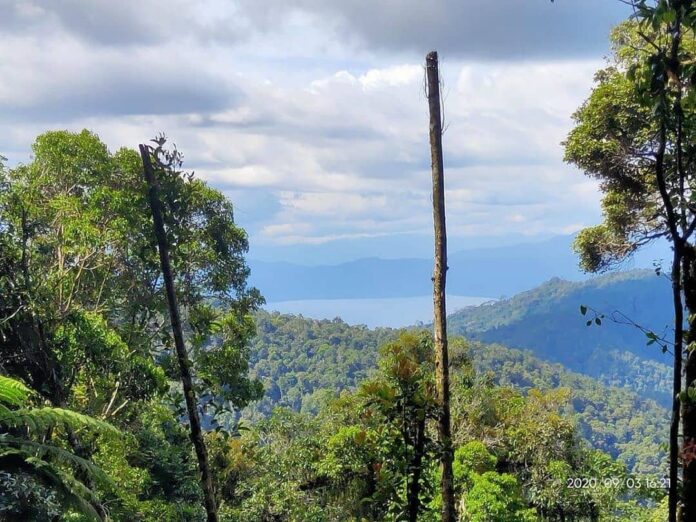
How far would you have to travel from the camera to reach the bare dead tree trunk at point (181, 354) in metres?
6.16

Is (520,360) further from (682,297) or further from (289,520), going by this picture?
(682,297)

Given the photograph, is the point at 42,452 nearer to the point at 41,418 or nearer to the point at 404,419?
the point at 41,418

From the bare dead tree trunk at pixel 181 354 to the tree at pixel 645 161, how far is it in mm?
4262

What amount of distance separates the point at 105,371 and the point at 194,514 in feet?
21.1

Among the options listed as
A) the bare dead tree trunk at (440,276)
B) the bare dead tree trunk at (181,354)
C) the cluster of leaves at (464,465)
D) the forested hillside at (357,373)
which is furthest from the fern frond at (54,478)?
the forested hillside at (357,373)

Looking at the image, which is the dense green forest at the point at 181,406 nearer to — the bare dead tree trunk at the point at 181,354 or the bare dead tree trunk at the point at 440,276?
the bare dead tree trunk at the point at 181,354

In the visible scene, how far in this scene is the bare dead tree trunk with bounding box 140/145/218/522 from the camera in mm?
6160

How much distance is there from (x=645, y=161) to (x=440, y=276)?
558 centimetres

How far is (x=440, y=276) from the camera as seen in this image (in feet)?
19.2

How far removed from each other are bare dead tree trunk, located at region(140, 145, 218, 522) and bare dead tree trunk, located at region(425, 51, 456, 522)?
2325 millimetres

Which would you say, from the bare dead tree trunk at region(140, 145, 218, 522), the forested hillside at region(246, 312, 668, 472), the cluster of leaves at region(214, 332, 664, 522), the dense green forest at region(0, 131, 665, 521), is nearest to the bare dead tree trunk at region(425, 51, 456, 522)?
the dense green forest at region(0, 131, 665, 521)

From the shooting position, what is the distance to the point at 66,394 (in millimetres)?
9102

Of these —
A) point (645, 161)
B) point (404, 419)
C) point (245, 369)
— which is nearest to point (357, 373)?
point (245, 369)

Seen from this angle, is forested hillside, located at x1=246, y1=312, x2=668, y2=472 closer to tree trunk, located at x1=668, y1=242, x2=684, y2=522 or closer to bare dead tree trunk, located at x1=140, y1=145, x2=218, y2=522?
bare dead tree trunk, located at x1=140, y1=145, x2=218, y2=522
